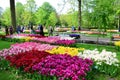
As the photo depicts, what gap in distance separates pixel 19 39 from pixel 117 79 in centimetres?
1506

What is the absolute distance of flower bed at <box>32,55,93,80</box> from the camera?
25.4 ft

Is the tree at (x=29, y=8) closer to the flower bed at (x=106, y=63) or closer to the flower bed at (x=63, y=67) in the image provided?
the flower bed at (x=106, y=63)

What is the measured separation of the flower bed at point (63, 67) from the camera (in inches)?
305

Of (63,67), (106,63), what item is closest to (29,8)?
(106,63)

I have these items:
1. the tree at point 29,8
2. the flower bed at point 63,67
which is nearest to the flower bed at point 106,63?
the flower bed at point 63,67

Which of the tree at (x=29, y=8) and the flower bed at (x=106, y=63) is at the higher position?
the tree at (x=29, y=8)

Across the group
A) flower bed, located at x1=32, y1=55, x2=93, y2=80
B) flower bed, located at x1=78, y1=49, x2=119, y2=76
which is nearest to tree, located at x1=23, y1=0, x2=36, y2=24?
flower bed, located at x1=78, y1=49, x2=119, y2=76

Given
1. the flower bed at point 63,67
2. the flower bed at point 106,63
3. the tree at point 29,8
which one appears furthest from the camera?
the tree at point 29,8

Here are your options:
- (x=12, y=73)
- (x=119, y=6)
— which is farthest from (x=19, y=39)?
(x=119, y=6)

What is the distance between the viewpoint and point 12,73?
31.9ft

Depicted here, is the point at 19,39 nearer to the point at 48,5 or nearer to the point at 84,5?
the point at 84,5

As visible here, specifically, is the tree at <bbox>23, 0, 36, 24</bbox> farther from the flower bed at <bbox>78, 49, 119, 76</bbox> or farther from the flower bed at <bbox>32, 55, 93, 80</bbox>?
the flower bed at <bbox>32, 55, 93, 80</bbox>

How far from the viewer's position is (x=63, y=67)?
8422 millimetres

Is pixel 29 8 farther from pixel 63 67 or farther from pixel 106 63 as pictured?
pixel 63 67
